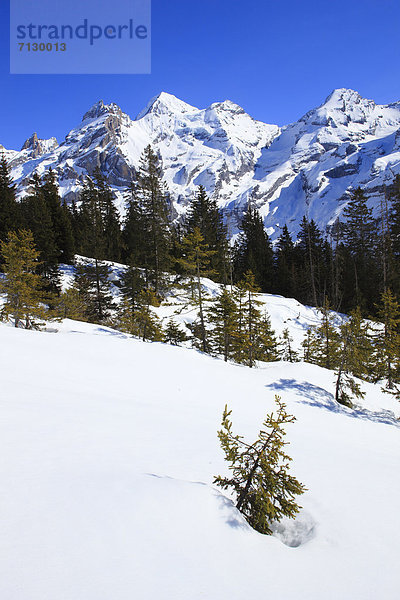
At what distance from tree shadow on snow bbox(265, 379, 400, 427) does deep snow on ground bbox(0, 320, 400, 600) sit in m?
4.80

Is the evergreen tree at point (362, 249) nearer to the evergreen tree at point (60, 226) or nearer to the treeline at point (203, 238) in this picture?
the treeline at point (203, 238)

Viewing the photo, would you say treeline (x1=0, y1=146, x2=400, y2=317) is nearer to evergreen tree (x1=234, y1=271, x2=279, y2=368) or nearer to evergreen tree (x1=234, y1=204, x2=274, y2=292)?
evergreen tree (x1=234, y1=204, x2=274, y2=292)

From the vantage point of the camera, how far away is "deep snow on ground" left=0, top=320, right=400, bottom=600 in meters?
2.06

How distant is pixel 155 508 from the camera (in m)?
2.71

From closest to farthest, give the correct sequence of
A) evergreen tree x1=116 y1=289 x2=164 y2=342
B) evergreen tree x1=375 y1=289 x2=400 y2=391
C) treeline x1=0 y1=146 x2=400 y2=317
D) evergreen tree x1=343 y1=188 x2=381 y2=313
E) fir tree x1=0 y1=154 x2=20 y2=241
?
evergreen tree x1=375 y1=289 x2=400 y2=391
evergreen tree x1=116 y1=289 x2=164 y2=342
fir tree x1=0 y1=154 x2=20 y2=241
treeline x1=0 y1=146 x2=400 y2=317
evergreen tree x1=343 y1=188 x2=381 y2=313

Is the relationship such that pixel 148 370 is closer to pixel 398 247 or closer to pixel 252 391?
pixel 252 391

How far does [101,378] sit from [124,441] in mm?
4187

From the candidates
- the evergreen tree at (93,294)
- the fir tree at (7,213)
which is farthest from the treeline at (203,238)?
the evergreen tree at (93,294)

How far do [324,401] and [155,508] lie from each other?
12807 millimetres

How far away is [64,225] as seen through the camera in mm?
30250

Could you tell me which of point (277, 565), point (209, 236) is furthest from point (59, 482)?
point (209, 236)

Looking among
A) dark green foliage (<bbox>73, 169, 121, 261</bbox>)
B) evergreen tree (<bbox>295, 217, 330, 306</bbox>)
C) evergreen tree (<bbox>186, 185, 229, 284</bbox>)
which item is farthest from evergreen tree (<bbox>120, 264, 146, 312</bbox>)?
evergreen tree (<bbox>295, 217, 330, 306</bbox>)

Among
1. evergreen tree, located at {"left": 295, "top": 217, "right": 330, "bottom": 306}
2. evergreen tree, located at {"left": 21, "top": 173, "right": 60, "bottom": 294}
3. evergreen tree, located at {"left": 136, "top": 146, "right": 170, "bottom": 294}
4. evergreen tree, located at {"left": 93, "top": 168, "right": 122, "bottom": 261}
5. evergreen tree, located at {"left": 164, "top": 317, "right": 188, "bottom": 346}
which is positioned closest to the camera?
evergreen tree, located at {"left": 164, "top": 317, "right": 188, "bottom": 346}

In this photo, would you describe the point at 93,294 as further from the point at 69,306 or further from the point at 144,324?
the point at 144,324
